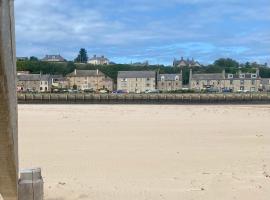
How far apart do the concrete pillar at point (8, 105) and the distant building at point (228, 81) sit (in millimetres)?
115662

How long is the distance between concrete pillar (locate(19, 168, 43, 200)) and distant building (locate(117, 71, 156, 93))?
113 metres

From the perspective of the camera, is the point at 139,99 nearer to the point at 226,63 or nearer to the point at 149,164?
the point at 149,164

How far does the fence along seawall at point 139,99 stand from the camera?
204ft

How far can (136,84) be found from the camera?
118 metres

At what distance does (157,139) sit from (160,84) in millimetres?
108659

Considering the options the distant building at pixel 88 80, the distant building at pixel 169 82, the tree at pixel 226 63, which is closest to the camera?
the distant building at pixel 169 82

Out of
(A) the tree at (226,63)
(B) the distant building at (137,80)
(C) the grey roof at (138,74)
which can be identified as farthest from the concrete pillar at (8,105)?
(A) the tree at (226,63)

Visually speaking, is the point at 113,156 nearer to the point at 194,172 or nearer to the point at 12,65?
the point at 194,172

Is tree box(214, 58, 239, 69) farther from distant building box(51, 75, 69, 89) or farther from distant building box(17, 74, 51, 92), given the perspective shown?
distant building box(17, 74, 51, 92)

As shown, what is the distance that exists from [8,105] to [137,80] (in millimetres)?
114936

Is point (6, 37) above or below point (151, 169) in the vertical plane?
above

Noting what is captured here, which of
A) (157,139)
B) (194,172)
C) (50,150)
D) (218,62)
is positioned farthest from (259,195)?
(218,62)

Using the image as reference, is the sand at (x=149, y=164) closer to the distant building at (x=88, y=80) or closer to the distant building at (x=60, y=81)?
the distant building at (x=60, y=81)

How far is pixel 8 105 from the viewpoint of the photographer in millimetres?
2666
